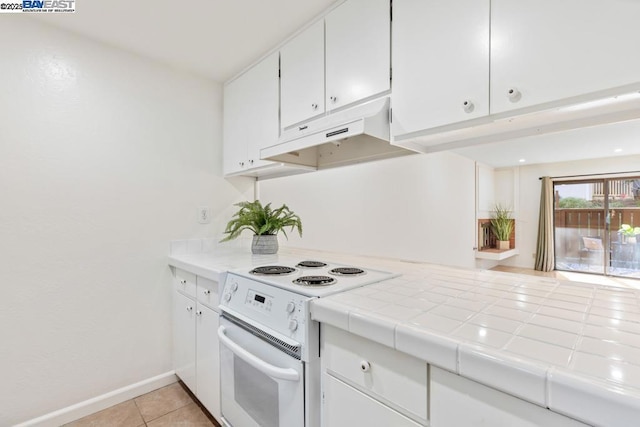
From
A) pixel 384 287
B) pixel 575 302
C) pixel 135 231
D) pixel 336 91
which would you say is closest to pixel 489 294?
pixel 575 302

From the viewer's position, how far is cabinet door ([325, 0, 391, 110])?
126 cm

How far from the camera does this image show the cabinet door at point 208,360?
4.96ft

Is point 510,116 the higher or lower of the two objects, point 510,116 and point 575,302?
the higher

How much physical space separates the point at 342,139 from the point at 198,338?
1.42 m

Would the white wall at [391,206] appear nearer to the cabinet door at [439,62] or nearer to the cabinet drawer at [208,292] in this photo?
the cabinet door at [439,62]

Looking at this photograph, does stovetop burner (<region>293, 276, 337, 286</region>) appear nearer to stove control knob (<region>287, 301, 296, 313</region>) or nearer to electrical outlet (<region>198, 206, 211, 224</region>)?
stove control knob (<region>287, 301, 296, 313</region>)

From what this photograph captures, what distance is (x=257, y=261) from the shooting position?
1.75m

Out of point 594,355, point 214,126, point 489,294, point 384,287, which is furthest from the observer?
point 214,126

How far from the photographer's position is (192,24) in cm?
158

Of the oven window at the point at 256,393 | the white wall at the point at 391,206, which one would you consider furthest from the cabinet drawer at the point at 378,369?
the white wall at the point at 391,206

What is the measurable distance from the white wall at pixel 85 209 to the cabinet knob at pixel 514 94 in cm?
200

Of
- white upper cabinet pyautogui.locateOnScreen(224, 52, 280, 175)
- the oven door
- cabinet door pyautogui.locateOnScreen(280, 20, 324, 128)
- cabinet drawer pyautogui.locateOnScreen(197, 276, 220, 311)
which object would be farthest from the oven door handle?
cabinet door pyautogui.locateOnScreen(280, 20, 324, 128)

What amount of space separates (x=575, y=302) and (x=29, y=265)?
2469mm

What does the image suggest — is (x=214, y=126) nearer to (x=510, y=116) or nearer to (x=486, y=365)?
(x=510, y=116)
